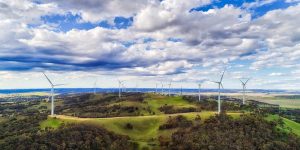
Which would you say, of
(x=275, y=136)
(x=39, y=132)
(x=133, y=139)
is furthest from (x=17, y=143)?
(x=275, y=136)

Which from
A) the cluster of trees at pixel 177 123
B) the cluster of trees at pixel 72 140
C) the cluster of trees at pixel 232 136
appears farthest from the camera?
the cluster of trees at pixel 177 123

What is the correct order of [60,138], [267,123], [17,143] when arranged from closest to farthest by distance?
[17,143]
[60,138]
[267,123]

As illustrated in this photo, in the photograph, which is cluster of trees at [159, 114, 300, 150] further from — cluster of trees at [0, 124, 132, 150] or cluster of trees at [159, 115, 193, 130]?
cluster of trees at [0, 124, 132, 150]

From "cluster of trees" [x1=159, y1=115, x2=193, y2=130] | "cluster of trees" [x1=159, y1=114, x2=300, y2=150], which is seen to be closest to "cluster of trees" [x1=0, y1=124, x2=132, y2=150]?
"cluster of trees" [x1=159, y1=114, x2=300, y2=150]

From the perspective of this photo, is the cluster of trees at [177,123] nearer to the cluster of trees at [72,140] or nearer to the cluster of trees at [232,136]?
the cluster of trees at [232,136]

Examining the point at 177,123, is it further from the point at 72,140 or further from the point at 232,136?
the point at 72,140

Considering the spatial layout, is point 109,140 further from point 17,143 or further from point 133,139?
point 17,143

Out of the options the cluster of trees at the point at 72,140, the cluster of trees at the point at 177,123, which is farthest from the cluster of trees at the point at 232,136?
the cluster of trees at the point at 72,140
